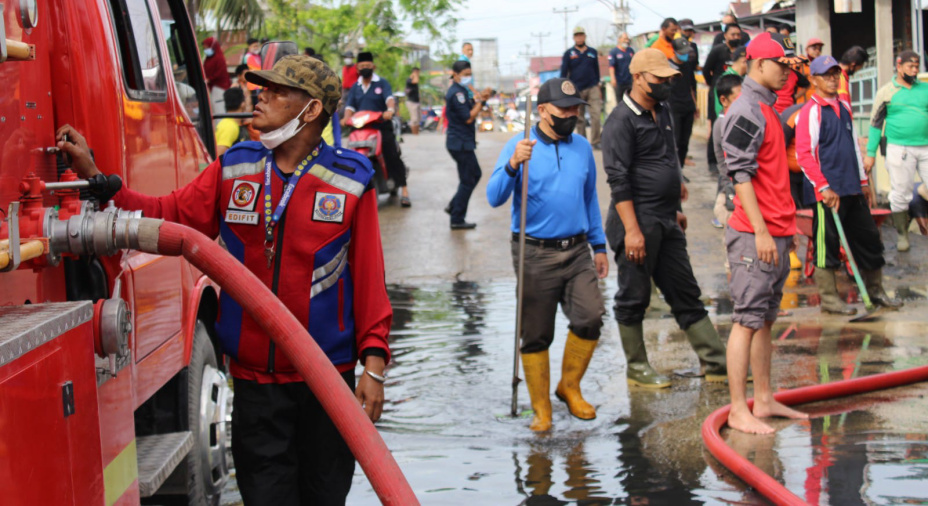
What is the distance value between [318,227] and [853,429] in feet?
11.8

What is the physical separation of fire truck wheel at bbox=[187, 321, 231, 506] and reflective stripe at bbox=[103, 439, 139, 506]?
125cm

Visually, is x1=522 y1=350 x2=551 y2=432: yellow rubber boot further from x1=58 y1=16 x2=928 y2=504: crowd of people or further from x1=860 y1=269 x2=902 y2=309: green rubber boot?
x1=860 y1=269 x2=902 y2=309: green rubber boot

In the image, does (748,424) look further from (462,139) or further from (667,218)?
(462,139)

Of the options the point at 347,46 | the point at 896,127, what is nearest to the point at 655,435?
the point at 896,127

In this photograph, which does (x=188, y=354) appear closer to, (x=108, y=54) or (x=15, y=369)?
(x=108, y=54)

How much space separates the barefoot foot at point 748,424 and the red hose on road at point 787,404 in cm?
7

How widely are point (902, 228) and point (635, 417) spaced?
6.27m

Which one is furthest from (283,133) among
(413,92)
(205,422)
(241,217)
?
(413,92)

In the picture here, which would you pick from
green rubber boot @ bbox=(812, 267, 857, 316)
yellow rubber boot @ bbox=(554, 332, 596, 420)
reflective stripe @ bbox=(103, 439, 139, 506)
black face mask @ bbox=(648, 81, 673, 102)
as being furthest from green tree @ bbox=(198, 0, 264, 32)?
reflective stripe @ bbox=(103, 439, 139, 506)

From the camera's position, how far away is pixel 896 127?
11.0 m

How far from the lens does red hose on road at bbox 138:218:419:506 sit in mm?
3025

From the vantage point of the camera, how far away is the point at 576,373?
21.3 ft

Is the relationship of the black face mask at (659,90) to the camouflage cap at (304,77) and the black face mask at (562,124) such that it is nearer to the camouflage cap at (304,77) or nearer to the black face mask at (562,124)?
the black face mask at (562,124)

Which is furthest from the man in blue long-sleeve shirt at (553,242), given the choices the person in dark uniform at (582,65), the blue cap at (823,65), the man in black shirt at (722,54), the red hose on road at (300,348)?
the person in dark uniform at (582,65)
